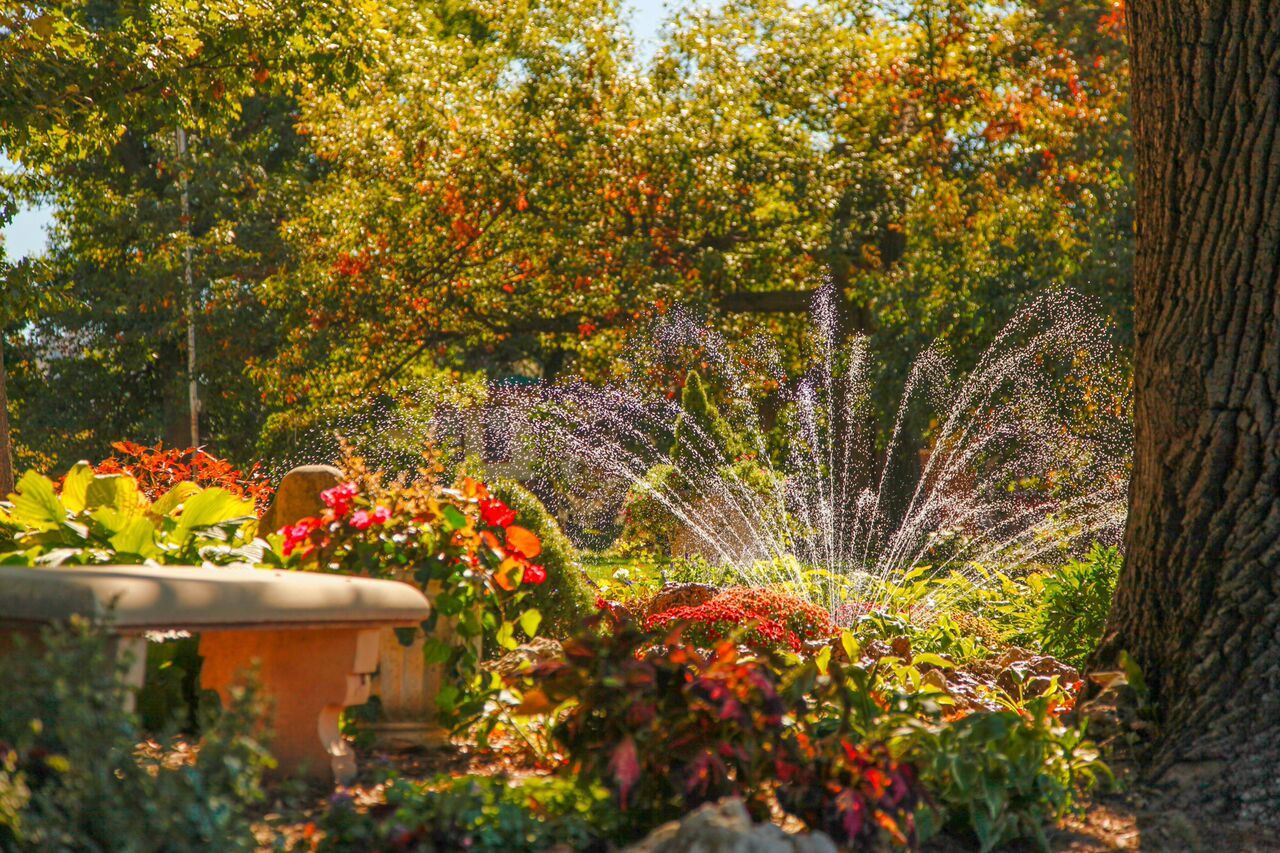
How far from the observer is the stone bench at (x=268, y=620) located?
2840mm

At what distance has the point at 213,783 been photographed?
2469mm

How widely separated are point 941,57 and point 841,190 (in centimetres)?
212

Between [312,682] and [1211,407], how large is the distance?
280 centimetres

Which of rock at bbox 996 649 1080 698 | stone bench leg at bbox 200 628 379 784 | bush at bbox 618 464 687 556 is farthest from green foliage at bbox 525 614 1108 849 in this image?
bush at bbox 618 464 687 556

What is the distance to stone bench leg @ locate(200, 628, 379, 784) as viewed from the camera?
336cm

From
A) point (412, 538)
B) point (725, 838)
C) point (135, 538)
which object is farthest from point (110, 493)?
point (725, 838)

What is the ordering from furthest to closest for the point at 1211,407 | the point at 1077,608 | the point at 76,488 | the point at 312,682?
1. the point at 1077,608
2. the point at 76,488
3. the point at 1211,407
4. the point at 312,682

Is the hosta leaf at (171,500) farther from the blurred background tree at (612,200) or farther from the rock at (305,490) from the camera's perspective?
the blurred background tree at (612,200)

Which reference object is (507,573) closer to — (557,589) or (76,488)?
(76,488)

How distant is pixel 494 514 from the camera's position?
13.8 feet

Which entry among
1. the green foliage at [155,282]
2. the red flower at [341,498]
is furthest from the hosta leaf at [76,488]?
the green foliage at [155,282]

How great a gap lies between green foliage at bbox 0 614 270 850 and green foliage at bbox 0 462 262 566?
1.46 metres

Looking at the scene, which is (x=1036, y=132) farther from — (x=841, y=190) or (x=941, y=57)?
(x=841, y=190)

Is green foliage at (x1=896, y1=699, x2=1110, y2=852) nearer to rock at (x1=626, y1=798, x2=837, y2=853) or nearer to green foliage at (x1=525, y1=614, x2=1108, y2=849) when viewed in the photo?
green foliage at (x1=525, y1=614, x2=1108, y2=849)
